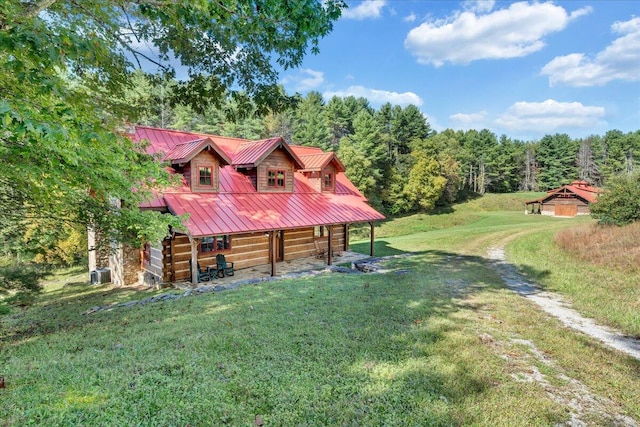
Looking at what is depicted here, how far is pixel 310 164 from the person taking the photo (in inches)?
821

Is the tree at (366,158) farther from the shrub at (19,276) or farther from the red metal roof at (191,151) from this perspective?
the shrub at (19,276)

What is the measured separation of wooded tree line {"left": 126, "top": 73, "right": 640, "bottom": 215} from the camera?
4584 cm

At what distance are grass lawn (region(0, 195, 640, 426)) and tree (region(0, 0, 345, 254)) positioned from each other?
271 centimetres

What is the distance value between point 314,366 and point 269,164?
14.0m

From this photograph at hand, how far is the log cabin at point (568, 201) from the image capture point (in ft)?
163

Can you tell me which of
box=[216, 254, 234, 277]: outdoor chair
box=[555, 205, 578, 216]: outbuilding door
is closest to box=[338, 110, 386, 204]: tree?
box=[216, 254, 234, 277]: outdoor chair

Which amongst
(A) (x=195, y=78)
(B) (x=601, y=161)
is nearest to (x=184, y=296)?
(A) (x=195, y=78)

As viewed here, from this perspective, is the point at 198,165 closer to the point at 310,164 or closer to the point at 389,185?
the point at 310,164

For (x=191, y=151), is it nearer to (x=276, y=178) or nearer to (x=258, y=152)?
(x=258, y=152)

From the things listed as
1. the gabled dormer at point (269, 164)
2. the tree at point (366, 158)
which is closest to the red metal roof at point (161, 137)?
the gabled dormer at point (269, 164)

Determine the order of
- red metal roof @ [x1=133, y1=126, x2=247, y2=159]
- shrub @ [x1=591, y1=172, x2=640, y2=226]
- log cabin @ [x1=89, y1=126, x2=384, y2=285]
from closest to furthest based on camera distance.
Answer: log cabin @ [x1=89, y1=126, x2=384, y2=285], red metal roof @ [x1=133, y1=126, x2=247, y2=159], shrub @ [x1=591, y1=172, x2=640, y2=226]

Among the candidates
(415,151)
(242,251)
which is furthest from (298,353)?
(415,151)

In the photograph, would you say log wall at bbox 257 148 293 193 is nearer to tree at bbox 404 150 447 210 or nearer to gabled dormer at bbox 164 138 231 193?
gabled dormer at bbox 164 138 231 193

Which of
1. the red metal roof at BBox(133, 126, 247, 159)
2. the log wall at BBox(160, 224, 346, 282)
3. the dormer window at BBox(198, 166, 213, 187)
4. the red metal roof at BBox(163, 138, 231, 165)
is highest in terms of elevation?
the red metal roof at BBox(133, 126, 247, 159)
